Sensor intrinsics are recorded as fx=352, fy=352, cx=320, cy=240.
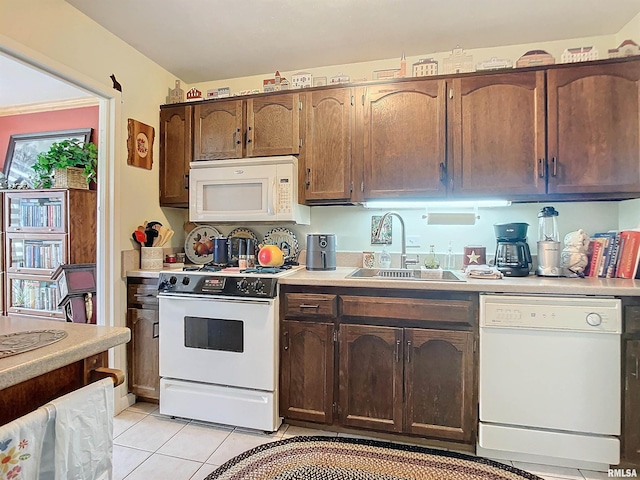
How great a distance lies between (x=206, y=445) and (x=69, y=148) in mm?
2773

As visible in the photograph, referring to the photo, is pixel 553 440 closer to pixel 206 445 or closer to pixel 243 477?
pixel 243 477

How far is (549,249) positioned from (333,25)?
6.20 ft

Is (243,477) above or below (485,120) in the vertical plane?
below

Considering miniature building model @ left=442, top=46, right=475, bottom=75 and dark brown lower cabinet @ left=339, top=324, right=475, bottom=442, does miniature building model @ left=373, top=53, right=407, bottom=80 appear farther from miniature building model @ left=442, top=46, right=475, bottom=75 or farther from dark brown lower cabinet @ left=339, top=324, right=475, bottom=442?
dark brown lower cabinet @ left=339, top=324, right=475, bottom=442

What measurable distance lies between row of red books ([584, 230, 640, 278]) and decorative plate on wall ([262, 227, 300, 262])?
6.22ft

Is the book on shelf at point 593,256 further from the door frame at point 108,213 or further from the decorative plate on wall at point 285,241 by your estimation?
the door frame at point 108,213

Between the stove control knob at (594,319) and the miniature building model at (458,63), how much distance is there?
5.08 ft

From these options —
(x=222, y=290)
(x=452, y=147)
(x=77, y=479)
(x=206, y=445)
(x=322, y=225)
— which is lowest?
(x=206, y=445)

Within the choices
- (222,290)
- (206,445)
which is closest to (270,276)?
(222,290)

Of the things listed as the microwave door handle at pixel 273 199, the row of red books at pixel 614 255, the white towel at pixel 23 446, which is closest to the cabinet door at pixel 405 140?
the microwave door handle at pixel 273 199

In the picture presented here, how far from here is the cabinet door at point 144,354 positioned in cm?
233

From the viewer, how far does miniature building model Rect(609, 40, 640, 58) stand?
1.97 meters

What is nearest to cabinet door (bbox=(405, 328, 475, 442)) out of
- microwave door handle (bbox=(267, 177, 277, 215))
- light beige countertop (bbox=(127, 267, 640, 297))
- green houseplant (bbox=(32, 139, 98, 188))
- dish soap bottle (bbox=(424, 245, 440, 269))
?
light beige countertop (bbox=(127, 267, 640, 297))

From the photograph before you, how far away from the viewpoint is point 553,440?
174 cm
